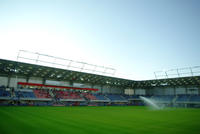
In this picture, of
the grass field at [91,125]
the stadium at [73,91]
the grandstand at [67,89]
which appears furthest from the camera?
the grandstand at [67,89]

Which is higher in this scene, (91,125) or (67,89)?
(67,89)

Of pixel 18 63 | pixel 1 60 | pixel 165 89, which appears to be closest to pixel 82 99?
pixel 18 63

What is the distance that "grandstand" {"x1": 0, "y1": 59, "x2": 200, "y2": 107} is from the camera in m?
41.7

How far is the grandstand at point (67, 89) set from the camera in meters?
41.7

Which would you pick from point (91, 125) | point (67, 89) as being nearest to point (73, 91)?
point (67, 89)

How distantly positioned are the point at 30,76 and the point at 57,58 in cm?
1446

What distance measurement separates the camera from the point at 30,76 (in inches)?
1950

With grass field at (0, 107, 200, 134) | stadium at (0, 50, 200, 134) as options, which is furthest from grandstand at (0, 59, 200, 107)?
grass field at (0, 107, 200, 134)

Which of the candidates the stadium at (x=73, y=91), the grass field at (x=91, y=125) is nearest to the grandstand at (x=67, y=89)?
the stadium at (x=73, y=91)

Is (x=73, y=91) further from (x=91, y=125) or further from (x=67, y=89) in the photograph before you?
(x=91, y=125)

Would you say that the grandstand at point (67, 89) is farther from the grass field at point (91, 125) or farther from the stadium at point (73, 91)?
the grass field at point (91, 125)

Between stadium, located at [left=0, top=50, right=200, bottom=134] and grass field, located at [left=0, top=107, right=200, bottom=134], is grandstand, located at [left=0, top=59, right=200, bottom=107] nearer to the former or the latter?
stadium, located at [left=0, top=50, right=200, bottom=134]

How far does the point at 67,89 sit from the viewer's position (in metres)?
56.6

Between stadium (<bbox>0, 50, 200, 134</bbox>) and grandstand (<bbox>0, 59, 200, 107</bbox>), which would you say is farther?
grandstand (<bbox>0, 59, 200, 107</bbox>)
